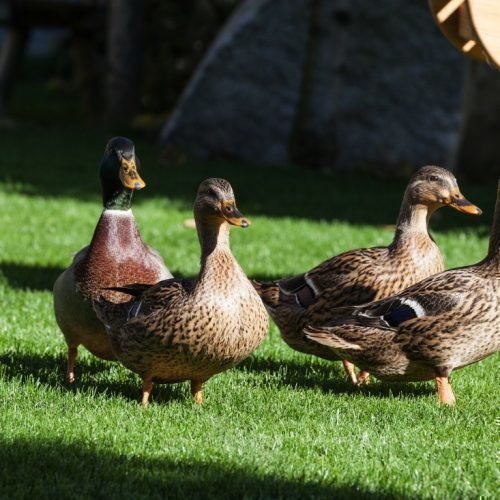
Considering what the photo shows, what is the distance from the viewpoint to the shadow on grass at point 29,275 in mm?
7371

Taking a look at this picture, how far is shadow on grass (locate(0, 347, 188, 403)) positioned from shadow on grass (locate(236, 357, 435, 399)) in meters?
0.56

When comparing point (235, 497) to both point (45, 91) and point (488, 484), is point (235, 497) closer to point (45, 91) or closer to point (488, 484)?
point (488, 484)

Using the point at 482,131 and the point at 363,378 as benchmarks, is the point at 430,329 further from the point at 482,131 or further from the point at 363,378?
the point at 482,131

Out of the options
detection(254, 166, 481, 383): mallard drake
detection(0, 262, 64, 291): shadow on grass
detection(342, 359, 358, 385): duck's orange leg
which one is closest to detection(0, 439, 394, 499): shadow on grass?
detection(254, 166, 481, 383): mallard drake

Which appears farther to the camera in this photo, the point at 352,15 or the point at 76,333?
the point at 352,15

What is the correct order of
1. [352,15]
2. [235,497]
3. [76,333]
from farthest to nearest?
[352,15]
[76,333]
[235,497]

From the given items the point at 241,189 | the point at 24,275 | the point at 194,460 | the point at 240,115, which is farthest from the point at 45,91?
the point at 194,460

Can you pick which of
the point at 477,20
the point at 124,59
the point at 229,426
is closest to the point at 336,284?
the point at 229,426

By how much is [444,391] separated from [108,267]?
1.73 m

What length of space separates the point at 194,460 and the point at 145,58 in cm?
1420

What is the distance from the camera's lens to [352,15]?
554 inches

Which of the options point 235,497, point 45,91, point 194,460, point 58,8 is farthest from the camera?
point 45,91

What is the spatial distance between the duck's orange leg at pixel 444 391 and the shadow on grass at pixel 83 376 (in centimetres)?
120

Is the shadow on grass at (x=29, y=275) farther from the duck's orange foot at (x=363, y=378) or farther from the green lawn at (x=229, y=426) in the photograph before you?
the duck's orange foot at (x=363, y=378)
